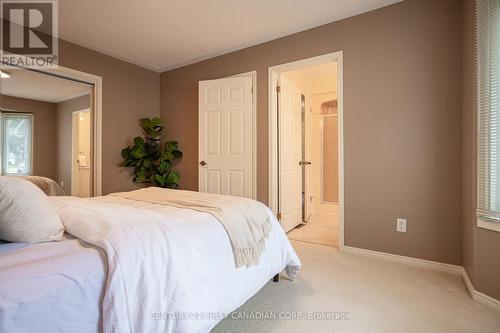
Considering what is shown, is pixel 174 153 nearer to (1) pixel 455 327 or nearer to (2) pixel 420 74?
(2) pixel 420 74

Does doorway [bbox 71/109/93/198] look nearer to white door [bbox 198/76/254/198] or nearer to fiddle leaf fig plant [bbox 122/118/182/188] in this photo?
fiddle leaf fig plant [bbox 122/118/182/188]

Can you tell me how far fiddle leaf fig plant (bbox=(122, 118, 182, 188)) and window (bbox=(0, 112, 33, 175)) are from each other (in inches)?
42.4

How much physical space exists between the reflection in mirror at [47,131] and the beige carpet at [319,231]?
3.01m

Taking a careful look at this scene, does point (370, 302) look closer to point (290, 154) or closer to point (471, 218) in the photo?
point (471, 218)

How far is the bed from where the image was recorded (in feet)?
2.32

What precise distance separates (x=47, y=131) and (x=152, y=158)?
1.34 metres

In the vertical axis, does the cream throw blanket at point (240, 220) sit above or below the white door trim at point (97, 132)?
below

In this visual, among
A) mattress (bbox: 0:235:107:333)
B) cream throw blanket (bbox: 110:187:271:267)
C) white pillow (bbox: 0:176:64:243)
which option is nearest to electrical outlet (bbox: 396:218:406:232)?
cream throw blanket (bbox: 110:187:271:267)

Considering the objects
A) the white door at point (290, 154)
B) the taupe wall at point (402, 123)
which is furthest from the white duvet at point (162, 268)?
the white door at point (290, 154)

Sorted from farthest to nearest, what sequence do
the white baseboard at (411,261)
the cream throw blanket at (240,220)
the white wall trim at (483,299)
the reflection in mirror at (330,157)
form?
the reflection in mirror at (330,157) < the white baseboard at (411,261) < the white wall trim at (483,299) < the cream throw blanket at (240,220)

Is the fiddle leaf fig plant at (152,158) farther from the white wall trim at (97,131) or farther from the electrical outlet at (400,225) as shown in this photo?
the electrical outlet at (400,225)

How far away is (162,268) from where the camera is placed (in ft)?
3.13

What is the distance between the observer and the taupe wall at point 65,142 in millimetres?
3176

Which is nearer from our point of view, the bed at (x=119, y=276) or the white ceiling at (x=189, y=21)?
the bed at (x=119, y=276)
